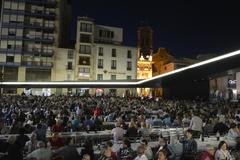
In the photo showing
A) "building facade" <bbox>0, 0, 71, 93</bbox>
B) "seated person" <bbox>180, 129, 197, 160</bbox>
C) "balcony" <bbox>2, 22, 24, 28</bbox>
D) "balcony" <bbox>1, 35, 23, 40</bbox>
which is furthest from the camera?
"balcony" <bbox>2, 22, 24, 28</bbox>

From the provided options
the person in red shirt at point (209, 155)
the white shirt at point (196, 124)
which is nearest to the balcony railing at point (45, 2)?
the white shirt at point (196, 124)

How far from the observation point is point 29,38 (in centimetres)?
6256

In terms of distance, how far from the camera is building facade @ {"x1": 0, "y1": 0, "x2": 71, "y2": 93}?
60406 mm

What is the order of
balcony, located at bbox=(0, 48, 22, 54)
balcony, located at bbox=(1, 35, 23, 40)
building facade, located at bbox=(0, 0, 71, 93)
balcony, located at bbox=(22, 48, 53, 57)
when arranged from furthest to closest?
balcony, located at bbox=(22, 48, 53, 57) → balcony, located at bbox=(1, 35, 23, 40) → balcony, located at bbox=(0, 48, 22, 54) → building facade, located at bbox=(0, 0, 71, 93)

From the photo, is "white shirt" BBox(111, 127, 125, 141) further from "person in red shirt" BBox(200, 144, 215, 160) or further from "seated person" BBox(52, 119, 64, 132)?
"person in red shirt" BBox(200, 144, 215, 160)

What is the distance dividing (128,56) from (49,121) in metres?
52.4

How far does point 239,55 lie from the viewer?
15539 millimetres

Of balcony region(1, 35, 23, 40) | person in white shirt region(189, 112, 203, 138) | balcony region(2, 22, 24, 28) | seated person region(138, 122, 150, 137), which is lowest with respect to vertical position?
seated person region(138, 122, 150, 137)

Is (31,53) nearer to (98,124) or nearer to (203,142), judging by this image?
(98,124)

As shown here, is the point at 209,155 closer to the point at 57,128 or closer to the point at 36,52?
the point at 57,128

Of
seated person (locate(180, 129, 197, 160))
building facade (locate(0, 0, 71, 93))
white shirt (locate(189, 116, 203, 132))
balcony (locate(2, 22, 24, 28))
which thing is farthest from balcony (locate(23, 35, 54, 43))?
seated person (locate(180, 129, 197, 160))

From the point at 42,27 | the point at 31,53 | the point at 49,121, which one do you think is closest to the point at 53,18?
the point at 42,27

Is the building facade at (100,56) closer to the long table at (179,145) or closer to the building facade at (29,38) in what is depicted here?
the building facade at (29,38)

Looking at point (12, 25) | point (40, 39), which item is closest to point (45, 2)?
point (40, 39)
